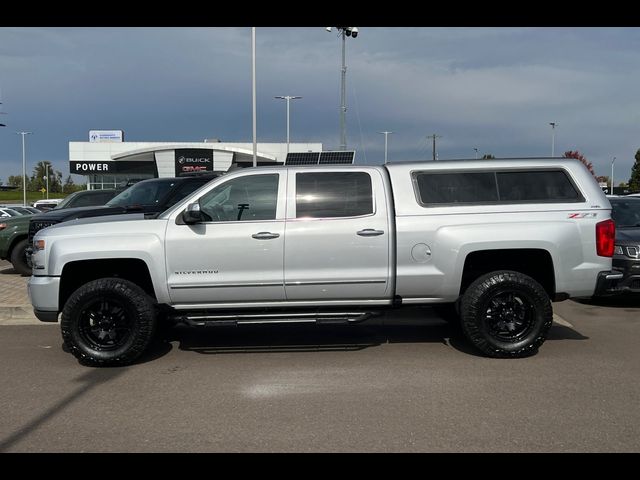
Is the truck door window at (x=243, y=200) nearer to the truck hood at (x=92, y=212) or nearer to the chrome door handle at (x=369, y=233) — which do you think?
the chrome door handle at (x=369, y=233)

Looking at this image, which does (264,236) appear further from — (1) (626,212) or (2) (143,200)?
(1) (626,212)

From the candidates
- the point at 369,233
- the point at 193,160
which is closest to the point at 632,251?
the point at 369,233

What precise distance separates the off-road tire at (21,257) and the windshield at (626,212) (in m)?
11.4

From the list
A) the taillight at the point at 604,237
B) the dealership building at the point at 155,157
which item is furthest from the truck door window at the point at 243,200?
the dealership building at the point at 155,157

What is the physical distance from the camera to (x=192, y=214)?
233 inches

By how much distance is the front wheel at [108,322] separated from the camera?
5953 millimetres

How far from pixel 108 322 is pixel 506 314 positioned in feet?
13.7

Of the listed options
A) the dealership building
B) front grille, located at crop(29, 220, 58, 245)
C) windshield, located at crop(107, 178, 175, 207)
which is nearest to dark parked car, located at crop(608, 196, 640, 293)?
windshield, located at crop(107, 178, 175, 207)

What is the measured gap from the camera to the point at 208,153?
39.9m

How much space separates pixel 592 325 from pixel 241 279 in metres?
4.85

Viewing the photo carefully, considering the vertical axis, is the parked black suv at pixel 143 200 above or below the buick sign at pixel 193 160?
below
